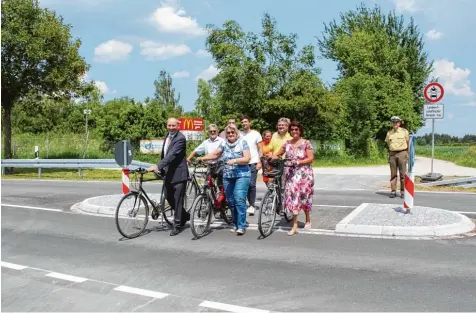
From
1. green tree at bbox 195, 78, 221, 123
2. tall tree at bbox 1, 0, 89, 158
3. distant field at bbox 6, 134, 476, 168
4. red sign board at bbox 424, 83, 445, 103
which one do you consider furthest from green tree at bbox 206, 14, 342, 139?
green tree at bbox 195, 78, 221, 123

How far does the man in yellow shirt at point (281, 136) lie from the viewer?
9470mm

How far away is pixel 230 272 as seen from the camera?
19.3 feet

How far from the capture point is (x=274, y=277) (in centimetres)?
563

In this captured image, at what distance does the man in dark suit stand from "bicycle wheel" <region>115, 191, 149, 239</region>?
1.52 ft

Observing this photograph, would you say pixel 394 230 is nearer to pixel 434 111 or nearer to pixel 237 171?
pixel 237 171

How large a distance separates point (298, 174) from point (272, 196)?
1.84 ft

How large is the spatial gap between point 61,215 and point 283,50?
81.8ft

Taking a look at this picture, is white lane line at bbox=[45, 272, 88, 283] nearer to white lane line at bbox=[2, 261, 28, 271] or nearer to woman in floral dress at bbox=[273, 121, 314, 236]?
white lane line at bbox=[2, 261, 28, 271]

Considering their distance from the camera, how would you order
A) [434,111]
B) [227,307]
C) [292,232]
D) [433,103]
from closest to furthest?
[227,307], [292,232], [434,111], [433,103]

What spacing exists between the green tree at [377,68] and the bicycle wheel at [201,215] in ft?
95.4

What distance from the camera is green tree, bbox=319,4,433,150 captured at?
3681cm

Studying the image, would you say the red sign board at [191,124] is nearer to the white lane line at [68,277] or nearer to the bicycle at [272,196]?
the bicycle at [272,196]

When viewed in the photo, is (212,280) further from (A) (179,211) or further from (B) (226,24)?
(B) (226,24)

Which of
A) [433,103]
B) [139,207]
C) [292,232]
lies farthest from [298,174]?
[433,103]
